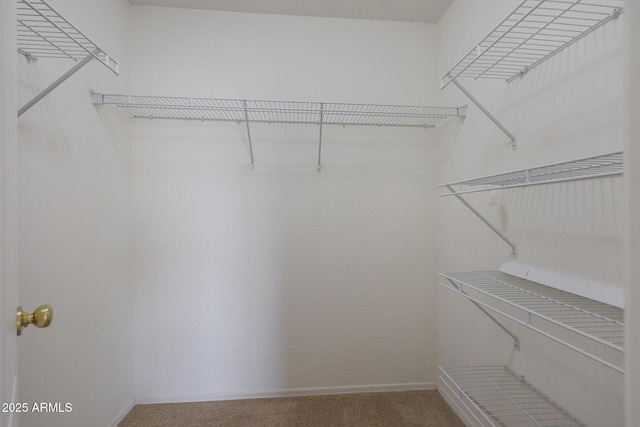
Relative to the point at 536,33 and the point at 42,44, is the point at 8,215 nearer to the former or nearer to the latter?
the point at 42,44

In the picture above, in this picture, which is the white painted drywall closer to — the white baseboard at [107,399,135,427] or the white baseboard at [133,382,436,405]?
the white baseboard at [133,382,436,405]

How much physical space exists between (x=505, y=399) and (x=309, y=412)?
108cm

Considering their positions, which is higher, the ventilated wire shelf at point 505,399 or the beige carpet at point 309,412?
the ventilated wire shelf at point 505,399

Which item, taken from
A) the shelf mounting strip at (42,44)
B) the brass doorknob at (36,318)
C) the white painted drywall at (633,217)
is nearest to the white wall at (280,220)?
the shelf mounting strip at (42,44)

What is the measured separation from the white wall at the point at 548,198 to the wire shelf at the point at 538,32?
1.8 inches

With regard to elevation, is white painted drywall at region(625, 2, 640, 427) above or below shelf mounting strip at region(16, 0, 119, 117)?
below

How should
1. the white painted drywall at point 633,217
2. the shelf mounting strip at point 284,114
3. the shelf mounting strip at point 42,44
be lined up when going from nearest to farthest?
the white painted drywall at point 633,217 → the shelf mounting strip at point 42,44 → the shelf mounting strip at point 284,114

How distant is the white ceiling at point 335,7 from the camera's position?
172cm

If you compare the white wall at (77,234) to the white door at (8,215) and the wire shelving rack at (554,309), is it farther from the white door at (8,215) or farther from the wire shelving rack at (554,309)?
the wire shelving rack at (554,309)

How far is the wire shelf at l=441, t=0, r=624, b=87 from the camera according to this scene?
843 mm

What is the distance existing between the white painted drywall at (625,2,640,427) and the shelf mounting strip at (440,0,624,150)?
18.8 inches

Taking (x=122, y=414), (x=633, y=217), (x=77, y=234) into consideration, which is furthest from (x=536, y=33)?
(x=122, y=414)

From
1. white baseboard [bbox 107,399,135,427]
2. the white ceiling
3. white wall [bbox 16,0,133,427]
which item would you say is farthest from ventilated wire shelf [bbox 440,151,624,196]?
white baseboard [bbox 107,399,135,427]

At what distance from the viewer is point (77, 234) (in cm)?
130
